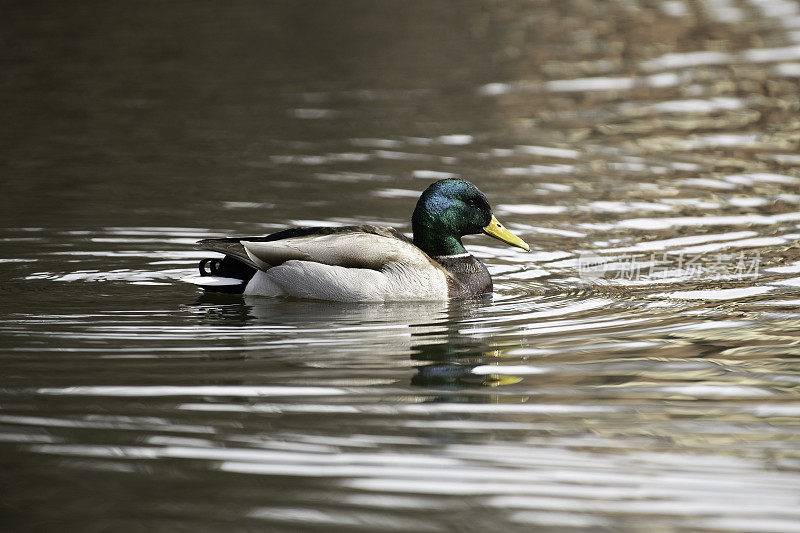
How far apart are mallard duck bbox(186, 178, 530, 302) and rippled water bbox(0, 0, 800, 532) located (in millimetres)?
158

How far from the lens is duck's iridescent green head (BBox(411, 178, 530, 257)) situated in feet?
30.4

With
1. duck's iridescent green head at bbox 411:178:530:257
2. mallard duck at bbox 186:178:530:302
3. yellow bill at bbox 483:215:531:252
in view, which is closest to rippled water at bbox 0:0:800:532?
mallard duck at bbox 186:178:530:302

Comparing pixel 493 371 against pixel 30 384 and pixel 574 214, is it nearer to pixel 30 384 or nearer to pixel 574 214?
pixel 30 384

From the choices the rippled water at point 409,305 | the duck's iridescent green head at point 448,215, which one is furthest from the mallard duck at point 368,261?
the rippled water at point 409,305

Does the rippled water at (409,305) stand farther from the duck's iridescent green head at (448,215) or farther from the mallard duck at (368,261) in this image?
the duck's iridescent green head at (448,215)

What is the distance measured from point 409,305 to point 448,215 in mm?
798

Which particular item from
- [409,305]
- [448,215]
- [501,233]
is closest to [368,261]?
[409,305]

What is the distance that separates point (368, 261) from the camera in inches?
347

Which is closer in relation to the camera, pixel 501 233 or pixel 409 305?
pixel 409 305

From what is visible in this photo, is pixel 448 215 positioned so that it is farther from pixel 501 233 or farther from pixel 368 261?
pixel 368 261

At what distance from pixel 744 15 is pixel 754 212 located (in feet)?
37.7

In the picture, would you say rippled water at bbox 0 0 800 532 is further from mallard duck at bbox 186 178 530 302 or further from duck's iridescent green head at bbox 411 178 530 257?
duck's iridescent green head at bbox 411 178 530 257

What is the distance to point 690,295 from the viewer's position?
29.2 ft

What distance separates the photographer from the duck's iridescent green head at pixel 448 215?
365 inches
